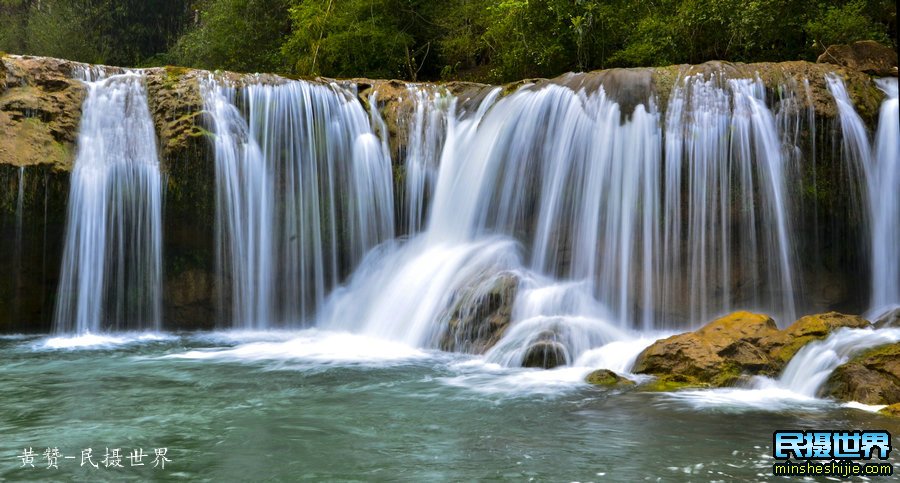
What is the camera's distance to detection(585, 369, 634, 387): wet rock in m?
8.81

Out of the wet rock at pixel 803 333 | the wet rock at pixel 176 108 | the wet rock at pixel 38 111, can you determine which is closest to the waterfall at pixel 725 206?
the wet rock at pixel 803 333

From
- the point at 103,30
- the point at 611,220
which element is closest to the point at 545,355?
the point at 611,220

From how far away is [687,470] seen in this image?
19.5ft

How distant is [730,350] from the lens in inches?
352

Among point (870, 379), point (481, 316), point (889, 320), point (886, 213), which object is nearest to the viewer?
point (870, 379)

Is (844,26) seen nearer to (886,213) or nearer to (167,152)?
(886,213)

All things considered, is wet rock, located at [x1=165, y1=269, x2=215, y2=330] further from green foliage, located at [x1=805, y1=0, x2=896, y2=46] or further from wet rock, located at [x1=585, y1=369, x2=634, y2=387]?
green foliage, located at [x1=805, y1=0, x2=896, y2=46]

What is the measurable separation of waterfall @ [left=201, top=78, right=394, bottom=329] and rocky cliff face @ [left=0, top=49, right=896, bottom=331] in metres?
0.29

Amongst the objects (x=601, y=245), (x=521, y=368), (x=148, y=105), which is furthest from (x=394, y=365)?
(x=148, y=105)

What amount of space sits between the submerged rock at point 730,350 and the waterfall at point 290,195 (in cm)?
622

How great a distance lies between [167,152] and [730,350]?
9021mm

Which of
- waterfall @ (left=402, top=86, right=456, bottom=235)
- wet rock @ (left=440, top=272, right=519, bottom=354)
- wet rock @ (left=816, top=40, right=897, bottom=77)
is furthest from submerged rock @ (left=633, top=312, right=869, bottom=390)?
waterfall @ (left=402, top=86, right=456, bottom=235)

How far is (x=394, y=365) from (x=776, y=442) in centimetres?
491

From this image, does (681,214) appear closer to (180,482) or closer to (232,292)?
(232,292)
